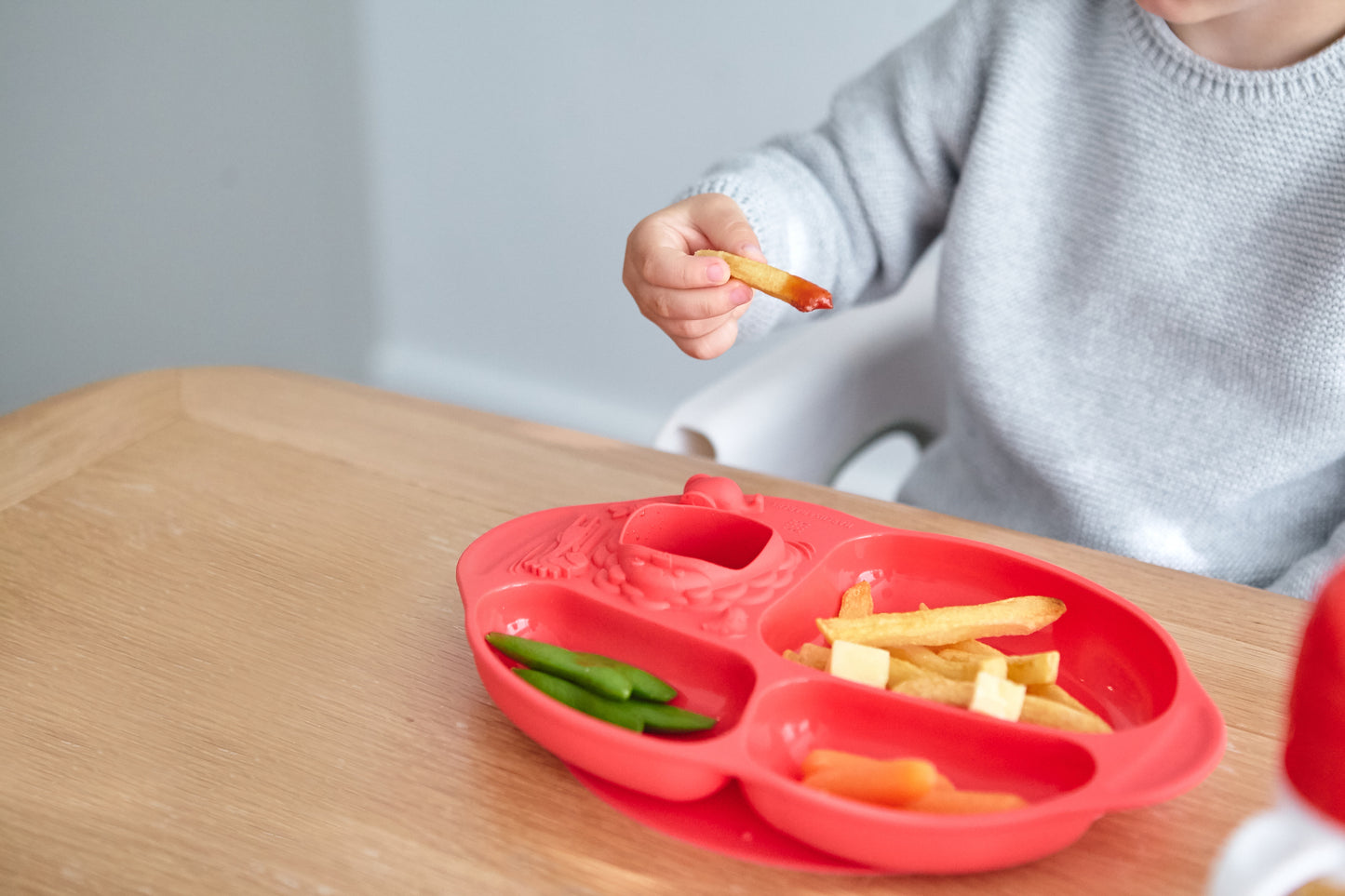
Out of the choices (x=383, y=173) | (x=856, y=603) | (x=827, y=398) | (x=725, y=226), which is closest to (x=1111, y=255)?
(x=827, y=398)

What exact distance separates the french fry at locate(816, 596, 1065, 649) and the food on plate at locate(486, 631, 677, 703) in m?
0.10

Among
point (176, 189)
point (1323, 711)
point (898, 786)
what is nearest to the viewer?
point (1323, 711)

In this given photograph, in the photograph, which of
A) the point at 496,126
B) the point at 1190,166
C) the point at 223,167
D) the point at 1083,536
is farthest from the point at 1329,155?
the point at 223,167

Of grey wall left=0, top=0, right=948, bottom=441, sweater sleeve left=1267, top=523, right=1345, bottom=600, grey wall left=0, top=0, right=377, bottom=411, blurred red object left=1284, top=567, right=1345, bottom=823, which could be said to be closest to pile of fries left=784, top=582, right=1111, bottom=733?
blurred red object left=1284, top=567, right=1345, bottom=823

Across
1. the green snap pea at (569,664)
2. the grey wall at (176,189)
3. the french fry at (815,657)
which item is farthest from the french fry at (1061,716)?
the grey wall at (176,189)

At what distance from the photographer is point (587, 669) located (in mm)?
567

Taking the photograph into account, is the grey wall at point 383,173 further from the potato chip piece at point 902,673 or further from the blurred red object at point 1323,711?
the blurred red object at point 1323,711

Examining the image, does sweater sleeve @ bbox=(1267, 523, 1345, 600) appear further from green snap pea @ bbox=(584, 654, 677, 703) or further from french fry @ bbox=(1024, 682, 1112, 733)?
green snap pea @ bbox=(584, 654, 677, 703)

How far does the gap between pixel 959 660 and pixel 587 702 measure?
0.21m

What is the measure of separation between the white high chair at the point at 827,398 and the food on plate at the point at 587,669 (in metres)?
0.48

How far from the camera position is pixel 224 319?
7.61 ft

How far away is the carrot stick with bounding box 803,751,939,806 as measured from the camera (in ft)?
1.60

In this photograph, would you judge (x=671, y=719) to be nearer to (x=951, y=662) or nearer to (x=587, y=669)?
(x=587, y=669)

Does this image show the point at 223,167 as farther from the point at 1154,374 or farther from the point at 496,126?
the point at 1154,374
